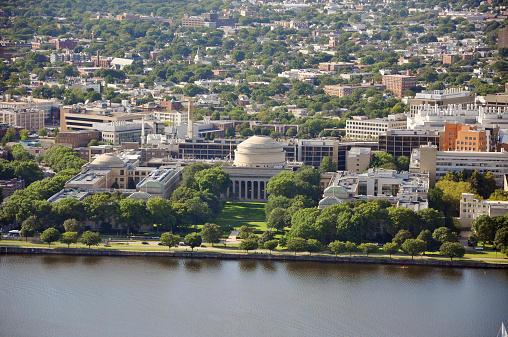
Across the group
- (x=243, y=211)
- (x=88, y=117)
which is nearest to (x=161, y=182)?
(x=243, y=211)

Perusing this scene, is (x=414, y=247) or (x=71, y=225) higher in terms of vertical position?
(x=71, y=225)

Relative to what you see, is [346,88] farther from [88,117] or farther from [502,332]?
[502,332]

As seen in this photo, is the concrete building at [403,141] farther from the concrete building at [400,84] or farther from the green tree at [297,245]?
the concrete building at [400,84]

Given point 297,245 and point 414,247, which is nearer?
point 414,247

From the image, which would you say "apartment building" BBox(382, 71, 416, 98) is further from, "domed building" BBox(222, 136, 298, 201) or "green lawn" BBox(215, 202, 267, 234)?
"green lawn" BBox(215, 202, 267, 234)

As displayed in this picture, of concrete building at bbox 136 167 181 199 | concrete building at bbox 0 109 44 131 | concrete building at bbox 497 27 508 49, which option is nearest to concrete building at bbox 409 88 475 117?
concrete building at bbox 136 167 181 199

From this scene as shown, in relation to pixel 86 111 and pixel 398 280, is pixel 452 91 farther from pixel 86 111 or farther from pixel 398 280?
pixel 398 280

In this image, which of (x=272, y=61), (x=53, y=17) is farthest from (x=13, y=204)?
(x=53, y=17)
